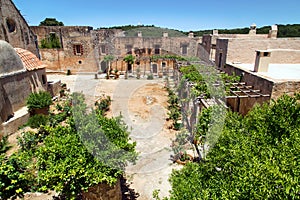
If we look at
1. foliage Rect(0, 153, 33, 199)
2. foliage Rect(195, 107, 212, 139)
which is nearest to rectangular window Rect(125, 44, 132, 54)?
foliage Rect(195, 107, 212, 139)

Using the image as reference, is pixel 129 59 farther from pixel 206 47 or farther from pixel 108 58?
pixel 206 47

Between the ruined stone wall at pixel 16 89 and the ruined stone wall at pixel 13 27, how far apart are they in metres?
4.81

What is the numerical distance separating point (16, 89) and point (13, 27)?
8114 mm

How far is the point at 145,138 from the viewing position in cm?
960

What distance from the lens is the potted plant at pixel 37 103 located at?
1072 cm

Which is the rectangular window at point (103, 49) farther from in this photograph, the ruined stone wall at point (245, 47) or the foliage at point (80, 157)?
the foliage at point (80, 157)

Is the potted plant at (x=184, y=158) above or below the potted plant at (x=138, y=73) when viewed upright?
below

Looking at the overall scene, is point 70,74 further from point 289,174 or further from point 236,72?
point 289,174

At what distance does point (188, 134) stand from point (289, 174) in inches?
276

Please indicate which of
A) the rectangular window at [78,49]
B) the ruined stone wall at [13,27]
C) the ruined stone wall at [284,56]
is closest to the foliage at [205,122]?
the ruined stone wall at [284,56]

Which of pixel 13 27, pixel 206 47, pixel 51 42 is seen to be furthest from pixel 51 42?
pixel 206 47

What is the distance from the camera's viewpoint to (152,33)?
23.9m

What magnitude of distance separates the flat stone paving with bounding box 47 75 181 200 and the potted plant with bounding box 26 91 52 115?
12.4ft

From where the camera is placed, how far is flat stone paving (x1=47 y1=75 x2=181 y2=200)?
257 inches
